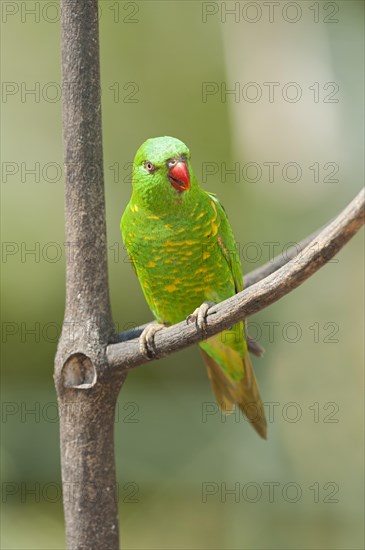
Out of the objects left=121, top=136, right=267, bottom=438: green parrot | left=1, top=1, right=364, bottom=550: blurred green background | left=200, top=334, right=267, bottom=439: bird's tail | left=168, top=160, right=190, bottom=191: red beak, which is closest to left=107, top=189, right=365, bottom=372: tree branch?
left=121, top=136, right=267, bottom=438: green parrot

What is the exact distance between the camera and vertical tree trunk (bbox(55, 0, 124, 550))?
4.14ft

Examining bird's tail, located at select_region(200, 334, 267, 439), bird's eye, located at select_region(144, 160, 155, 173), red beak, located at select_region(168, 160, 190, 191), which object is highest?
bird's eye, located at select_region(144, 160, 155, 173)

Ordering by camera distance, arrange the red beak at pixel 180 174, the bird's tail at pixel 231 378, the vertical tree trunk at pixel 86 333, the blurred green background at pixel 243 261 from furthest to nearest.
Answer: the blurred green background at pixel 243 261, the bird's tail at pixel 231 378, the red beak at pixel 180 174, the vertical tree trunk at pixel 86 333

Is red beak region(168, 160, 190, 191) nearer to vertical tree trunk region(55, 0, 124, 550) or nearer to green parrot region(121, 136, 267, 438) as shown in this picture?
green parrot region(121, 136, 267, 438)

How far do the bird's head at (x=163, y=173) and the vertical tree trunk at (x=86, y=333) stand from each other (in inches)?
14.2

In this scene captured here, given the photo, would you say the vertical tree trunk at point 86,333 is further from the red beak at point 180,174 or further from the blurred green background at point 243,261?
the blurred green background at point 243,261

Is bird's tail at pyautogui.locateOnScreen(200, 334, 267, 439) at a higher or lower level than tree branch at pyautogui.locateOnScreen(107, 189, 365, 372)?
lower

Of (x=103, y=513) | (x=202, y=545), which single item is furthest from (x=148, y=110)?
(x=103, y=513)

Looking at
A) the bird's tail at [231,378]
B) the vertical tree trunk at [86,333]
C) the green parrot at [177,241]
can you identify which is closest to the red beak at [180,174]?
the green parrot at [177,241]

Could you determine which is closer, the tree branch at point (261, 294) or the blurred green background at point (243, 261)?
the tree branch at point (261, 294)

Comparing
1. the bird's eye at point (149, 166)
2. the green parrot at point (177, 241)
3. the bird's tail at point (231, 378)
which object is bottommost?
the bird's tail at point (231, 378)

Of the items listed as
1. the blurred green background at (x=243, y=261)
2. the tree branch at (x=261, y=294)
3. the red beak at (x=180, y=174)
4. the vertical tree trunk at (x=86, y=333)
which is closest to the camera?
the tree branch at (x=261, y=294)

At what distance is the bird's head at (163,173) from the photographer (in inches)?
64.1

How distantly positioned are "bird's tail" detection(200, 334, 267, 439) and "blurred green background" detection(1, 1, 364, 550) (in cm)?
111
